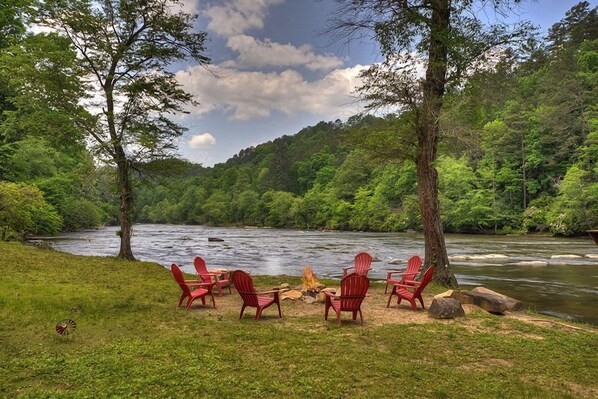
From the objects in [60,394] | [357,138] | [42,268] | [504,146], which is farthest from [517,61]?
[504,146]

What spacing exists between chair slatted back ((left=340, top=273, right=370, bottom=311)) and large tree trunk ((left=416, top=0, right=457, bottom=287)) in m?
5.26

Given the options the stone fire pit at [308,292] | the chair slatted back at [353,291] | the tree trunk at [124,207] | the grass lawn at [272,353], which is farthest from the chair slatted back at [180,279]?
the tree trunk at [124,207]

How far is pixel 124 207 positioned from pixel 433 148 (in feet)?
43.2

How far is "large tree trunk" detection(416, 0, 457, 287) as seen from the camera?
10938 millimetres

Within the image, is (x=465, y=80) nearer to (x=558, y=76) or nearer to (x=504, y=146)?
(x=504, y=146)

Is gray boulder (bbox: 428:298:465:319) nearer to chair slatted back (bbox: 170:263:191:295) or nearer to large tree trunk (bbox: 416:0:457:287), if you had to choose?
large tree trunk (bbox: 416:0:457:287)

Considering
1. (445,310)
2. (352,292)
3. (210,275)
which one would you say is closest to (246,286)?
(352,292)

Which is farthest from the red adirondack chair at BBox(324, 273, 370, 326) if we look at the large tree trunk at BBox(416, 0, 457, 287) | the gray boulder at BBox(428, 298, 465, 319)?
the large tree trunk at BBox(416, 0, 457, 287)

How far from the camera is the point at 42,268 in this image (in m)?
11.8

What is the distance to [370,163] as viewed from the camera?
12344 millimetres

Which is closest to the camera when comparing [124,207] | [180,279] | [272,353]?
[272,353]

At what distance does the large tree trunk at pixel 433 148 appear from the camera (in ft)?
35.9

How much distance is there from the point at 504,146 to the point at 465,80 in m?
45.4

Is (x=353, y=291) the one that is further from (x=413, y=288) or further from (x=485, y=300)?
(x=485, y=300)
